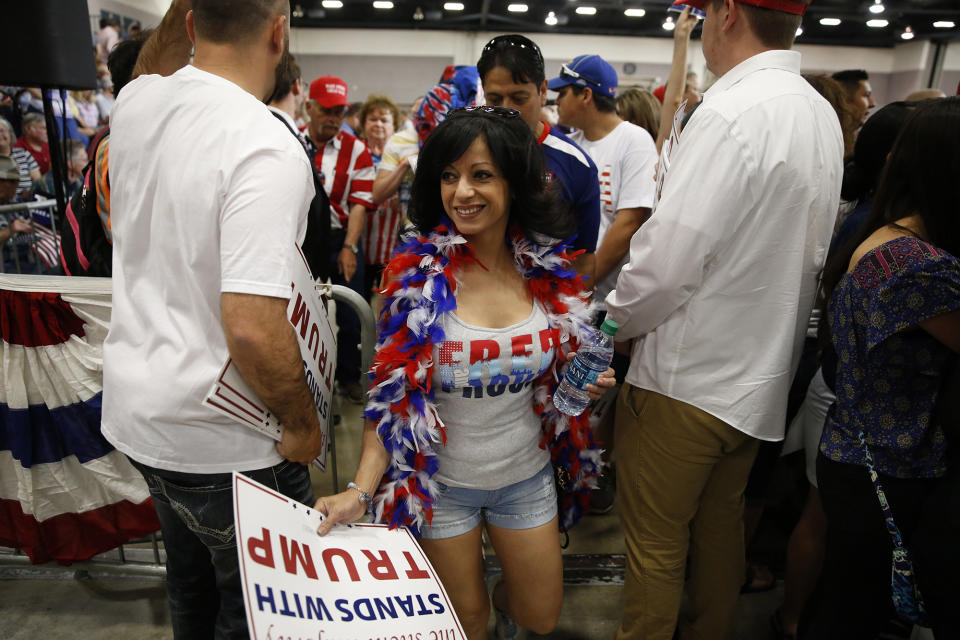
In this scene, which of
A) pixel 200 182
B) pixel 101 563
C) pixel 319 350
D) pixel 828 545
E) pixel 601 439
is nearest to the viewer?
pixel 200 182

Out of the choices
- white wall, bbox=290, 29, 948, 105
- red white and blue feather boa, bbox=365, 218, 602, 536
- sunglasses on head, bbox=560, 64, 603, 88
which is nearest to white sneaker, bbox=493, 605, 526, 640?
red white and blue feather boa, bbox=365, 218, 602, 536

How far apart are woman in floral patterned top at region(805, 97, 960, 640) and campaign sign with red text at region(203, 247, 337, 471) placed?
128 centimetres

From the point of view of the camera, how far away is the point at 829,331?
164 cm

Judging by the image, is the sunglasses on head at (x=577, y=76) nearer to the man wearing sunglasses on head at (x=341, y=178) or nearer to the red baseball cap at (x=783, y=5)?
the red baseball cap at (x=783, y=5)

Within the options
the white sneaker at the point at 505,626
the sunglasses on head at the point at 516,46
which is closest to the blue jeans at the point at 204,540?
the white sneaker at the point at 505,626

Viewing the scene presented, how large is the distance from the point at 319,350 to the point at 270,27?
0.73 m

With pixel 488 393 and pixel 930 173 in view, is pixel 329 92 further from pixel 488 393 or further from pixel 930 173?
pixel 930 173

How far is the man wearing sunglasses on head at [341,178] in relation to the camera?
12.3ft

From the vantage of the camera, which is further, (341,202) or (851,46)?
(851,46)

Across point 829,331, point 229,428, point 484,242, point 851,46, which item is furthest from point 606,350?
point 851,46

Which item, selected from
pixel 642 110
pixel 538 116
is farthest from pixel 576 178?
pixel 642 110

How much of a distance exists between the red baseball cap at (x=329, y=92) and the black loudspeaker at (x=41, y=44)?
130cm

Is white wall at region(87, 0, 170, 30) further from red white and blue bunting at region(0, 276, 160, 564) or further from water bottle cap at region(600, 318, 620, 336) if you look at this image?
water bottle cap at region(600, 318, 620, 336)

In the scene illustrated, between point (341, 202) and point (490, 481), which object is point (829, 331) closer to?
point (490, 481)
